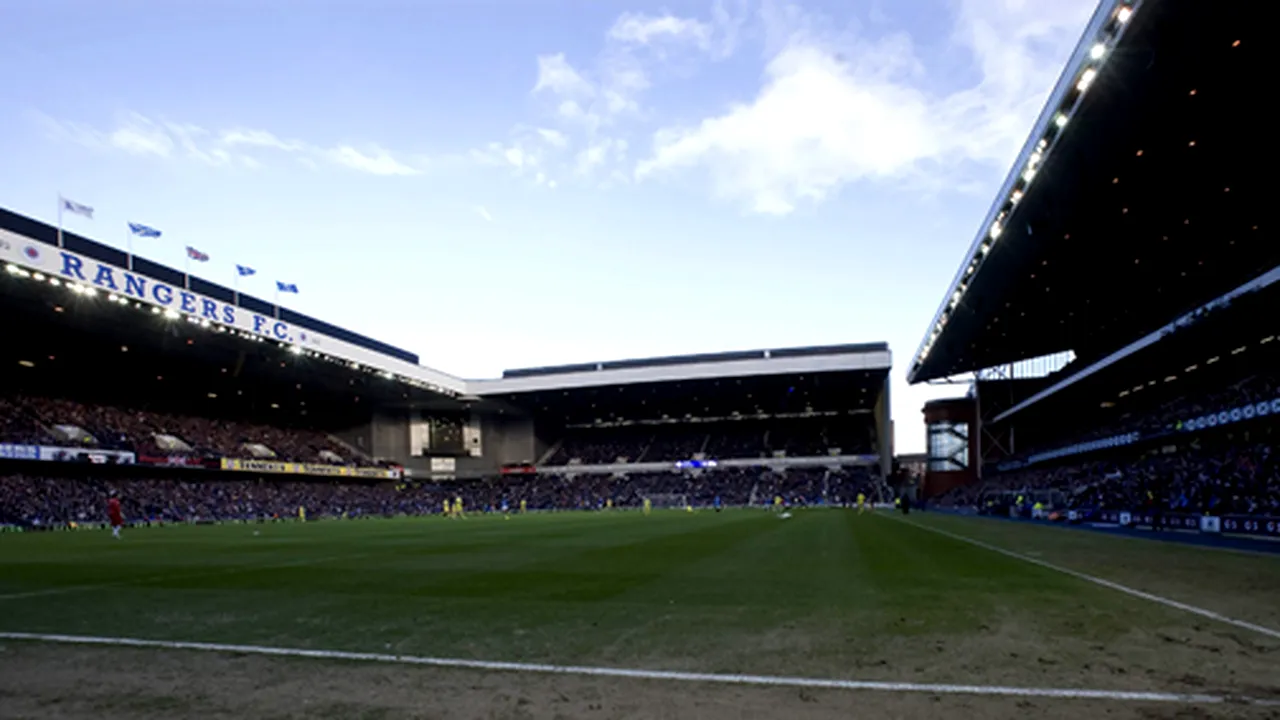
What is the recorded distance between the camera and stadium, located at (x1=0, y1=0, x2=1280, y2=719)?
572cm

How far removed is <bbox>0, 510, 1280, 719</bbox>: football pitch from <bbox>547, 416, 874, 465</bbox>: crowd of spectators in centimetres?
6537

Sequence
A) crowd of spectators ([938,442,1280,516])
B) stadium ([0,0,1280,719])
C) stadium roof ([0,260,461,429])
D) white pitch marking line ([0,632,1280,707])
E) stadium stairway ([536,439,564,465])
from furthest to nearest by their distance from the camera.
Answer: stadium stairway ([536,439,564,465])
stadium roof ([0,260,461,429])
crowd of spectators ([938,442,1280,516])
stadium ([0,0,1280,719])
white pitch marking line ([0,632,1280,707])

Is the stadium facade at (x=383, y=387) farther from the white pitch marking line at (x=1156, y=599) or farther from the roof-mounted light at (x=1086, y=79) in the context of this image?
the roof-mounted light at (x=1086, y=79)

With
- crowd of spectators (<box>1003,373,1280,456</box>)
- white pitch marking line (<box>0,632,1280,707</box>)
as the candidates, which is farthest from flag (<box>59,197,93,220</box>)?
crowd of spectators (<box>1003,373,1280,456</box>)

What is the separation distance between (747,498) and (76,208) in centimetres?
5791

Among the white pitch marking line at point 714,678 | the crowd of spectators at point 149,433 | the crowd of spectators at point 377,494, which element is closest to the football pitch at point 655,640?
the white pitch marking line at point 714,678

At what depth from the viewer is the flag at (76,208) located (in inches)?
1140

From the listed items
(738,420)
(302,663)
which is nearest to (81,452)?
(302,663)

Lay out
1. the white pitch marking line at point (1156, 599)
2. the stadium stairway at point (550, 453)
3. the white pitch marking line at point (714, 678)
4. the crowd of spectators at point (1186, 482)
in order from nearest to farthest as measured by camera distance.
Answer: the white pitch marking line at point (714, 678)
the white pitch marking line at point (1156, 599)
the crowd of spectators at point (1186, 482)
the stadium stairway at point (550, 453)

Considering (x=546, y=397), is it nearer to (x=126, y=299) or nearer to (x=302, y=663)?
(x=126, y=299)

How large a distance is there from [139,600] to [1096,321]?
54705 mm

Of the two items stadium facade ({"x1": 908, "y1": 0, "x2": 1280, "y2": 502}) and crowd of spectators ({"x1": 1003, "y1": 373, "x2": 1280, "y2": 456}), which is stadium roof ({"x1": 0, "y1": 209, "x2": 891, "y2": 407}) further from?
crowd of spectators ({"x1": 1003, "y1": 373, "x2": 1280, "y2": 456})

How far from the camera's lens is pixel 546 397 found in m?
75.4

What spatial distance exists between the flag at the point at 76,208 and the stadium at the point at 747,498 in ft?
10.2
